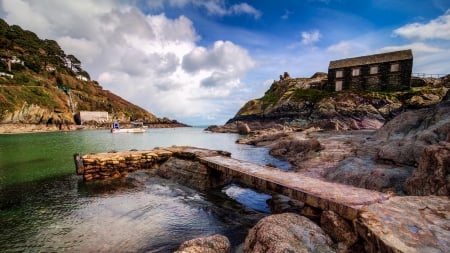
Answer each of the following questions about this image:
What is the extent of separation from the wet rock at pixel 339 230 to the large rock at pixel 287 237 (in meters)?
0.30

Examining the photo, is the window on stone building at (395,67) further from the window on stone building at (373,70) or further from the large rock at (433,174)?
the large rock at (433,174)

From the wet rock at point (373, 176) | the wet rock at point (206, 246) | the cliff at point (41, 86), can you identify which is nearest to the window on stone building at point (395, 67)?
the wet rock at point (373, 176)

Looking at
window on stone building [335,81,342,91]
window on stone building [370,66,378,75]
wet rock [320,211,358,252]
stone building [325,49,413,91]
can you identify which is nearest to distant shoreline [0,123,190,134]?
stone building [325,49,413,91]

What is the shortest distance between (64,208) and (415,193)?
15077 mm

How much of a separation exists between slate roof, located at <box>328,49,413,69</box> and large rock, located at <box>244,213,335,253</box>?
74.1 meters

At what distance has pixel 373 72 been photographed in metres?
67.3

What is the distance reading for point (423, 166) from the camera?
8.38m

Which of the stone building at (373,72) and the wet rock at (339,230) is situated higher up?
the stone building at (373,72)

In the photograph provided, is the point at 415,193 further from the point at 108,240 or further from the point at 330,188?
the point at 108,240

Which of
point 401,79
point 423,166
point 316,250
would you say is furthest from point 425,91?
point 316,250

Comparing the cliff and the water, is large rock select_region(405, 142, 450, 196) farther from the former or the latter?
the cliff

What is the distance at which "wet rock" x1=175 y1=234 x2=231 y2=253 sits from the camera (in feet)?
20.9

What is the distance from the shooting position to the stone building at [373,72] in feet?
209

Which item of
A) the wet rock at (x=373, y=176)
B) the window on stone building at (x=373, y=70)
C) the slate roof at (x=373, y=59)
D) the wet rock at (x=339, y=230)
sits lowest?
the wet rock at (x=339, y=230)
